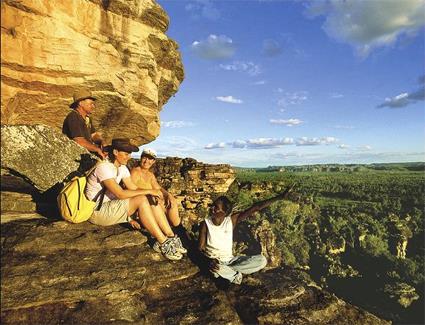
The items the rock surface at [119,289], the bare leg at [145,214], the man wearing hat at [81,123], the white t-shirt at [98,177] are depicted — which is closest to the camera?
the rock surface at [119,289]

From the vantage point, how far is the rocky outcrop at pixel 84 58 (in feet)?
30.8

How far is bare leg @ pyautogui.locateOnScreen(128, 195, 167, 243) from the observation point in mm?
7043

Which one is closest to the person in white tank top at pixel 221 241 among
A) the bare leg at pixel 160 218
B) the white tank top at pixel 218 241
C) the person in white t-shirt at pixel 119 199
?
the white tank top at pixel 218 241

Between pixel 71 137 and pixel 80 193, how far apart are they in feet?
13.5

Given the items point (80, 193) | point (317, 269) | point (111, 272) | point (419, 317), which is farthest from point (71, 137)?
point (317, 269)

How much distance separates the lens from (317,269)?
218 feet

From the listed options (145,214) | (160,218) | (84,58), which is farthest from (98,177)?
(84,58)

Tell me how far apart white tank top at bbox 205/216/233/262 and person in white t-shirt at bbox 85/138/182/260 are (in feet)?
2.35

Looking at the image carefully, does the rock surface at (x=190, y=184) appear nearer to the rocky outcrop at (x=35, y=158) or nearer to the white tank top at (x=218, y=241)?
the rocky outcrop at (x=35, y=158)

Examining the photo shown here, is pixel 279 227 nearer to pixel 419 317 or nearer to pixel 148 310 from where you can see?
pixel 419 317

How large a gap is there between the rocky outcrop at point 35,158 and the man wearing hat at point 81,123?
0.76m

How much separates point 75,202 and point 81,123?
4.58 m

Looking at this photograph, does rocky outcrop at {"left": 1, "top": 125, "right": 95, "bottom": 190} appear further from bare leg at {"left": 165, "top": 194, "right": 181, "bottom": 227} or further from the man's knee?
bare leg at {"left": 165, "top": 194, "right": 181, "bottom": 227}

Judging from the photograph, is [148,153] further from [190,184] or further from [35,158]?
[190,184]
